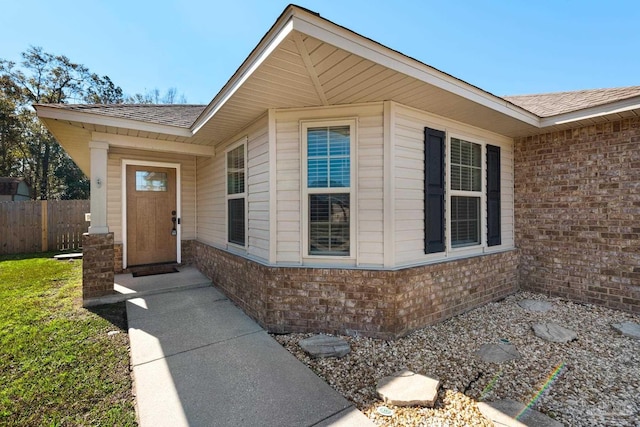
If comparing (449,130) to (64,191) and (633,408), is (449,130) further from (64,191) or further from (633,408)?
(64,191)

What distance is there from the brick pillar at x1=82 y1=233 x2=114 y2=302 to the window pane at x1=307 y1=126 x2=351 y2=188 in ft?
10.6

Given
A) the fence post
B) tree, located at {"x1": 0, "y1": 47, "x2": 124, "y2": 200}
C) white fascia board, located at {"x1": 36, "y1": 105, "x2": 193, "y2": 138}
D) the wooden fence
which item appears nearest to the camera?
white fascia board, located at {"x1": 36, "y1": 105, "x2": 193, "y2": 138}

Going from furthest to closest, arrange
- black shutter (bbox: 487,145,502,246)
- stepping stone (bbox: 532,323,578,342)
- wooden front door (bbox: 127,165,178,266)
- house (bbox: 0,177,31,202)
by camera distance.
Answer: house (bbox: 0,177,31,202)
wooden front door (bbox: 127,165,178,266)
black shutter (bbox: 487,145,502,246)
stepping stone (bbox: 532,323,578,342)

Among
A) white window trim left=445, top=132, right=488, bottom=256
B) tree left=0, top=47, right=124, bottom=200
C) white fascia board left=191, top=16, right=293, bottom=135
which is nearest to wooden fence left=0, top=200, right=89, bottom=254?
white fascia board left=191, top=16, right=293, bottom=135

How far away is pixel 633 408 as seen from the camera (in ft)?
6.81

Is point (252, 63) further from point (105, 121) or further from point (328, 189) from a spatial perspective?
point (105, 121)

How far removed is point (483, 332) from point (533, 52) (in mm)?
7347

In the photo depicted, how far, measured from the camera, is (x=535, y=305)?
4.21 m

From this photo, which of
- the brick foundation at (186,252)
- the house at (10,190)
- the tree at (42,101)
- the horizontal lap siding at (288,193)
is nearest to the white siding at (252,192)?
A: the horizontal lap siding at (288,193)

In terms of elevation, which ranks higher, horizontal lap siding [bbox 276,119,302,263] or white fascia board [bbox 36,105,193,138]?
white fascia board [bbox 36,105,193,138]

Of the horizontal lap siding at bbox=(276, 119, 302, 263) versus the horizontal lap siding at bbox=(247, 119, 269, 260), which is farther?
the horizontal lap siding at bbox=(247, 119, 269, 260)

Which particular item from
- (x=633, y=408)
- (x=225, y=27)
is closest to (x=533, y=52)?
(x=225, y=27)

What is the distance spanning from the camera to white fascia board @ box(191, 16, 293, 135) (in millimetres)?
1997

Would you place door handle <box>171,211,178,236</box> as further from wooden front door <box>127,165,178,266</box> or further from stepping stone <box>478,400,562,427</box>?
stepping stone <box>478,400,562,427</box>
